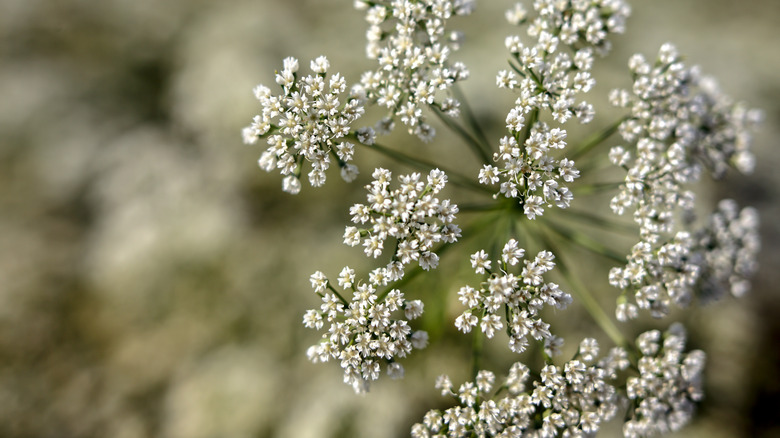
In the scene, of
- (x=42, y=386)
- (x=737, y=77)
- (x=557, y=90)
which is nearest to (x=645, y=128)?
(x=557, y=90)

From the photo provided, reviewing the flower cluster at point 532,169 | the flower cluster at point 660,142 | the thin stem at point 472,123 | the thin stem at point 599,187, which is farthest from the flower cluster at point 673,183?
the thin stem at point 472,123

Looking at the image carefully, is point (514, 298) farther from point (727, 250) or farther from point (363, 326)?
point (727, 250)

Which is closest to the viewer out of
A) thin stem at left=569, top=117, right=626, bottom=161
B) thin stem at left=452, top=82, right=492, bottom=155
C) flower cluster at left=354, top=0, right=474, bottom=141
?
flower cluster at left=354, top=0, right=474, bottom=141

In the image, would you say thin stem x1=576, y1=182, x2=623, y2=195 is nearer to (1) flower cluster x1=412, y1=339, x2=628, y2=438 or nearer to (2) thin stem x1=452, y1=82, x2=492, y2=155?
(2) thin stem x1=452, y1=82, x2=492, y2=155

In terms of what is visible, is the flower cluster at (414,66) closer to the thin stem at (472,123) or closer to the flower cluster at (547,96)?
the flower cluster at (547,96)

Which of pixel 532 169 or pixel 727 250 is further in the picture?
pixel 727 250

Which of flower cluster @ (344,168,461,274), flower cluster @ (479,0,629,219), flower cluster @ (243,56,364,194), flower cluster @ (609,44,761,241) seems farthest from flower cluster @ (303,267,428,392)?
flower cluster @ (609,44,761,241)

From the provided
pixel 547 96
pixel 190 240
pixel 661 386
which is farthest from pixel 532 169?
pixel 190 240
